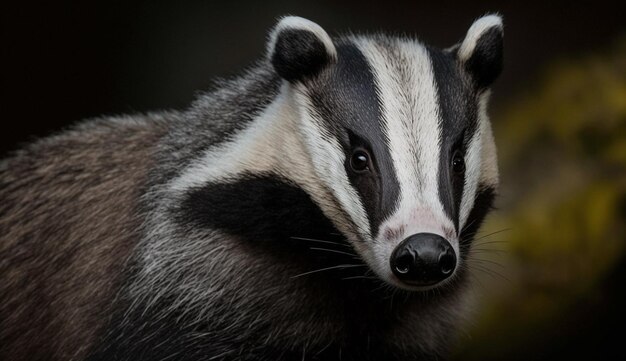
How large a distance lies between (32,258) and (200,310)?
1092 mm

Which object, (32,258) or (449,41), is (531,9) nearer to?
(449,41)

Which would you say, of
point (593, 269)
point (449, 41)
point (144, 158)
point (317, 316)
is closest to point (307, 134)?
point (317, 316)

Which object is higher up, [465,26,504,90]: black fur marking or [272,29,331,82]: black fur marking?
[272,29,331,82]: black fur marking

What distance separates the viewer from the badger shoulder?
5.20 m

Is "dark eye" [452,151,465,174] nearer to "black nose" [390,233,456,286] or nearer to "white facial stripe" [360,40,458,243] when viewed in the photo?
"white facial stripe" [360,40,458,243]

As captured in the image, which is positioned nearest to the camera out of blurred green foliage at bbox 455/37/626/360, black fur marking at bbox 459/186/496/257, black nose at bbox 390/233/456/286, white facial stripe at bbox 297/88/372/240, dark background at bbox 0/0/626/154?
black nose at bbox 390/233/456/286

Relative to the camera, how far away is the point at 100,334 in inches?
198

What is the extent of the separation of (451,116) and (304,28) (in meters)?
0.74

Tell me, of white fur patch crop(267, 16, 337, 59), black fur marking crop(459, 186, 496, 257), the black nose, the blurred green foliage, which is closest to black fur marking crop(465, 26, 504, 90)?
black fur marking crop(459, 186, 496, 257)

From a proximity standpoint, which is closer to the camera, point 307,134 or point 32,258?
point 307,134

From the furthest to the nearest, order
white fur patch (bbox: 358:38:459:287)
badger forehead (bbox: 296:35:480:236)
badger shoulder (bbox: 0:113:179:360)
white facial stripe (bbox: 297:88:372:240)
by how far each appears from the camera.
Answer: badger shoulder (bbox: 0:113:179:360), white facial stripe (bbox: 297:88:372:240), badger forehead (bbox: 296:35:480:236), white fur patch (bbox: 358:38:459:287)

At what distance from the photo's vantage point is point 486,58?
5.03 m

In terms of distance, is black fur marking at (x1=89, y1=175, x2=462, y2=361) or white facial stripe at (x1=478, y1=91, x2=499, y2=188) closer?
black fur marking at (x1=89, y1=175, x2=462, y2=361)

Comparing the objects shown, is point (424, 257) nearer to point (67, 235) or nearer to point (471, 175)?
point (471, 175)
